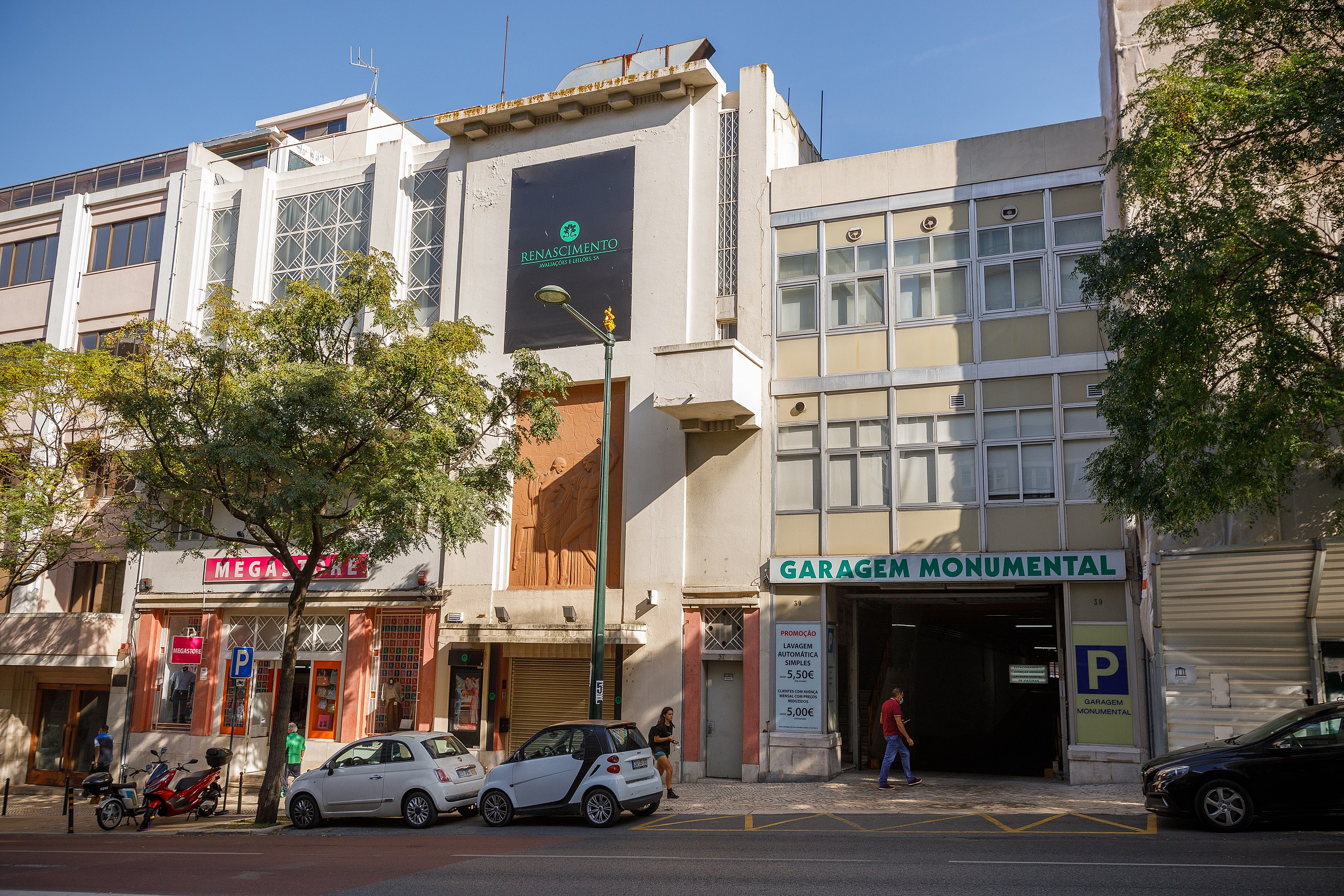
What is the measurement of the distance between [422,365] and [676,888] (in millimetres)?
10301

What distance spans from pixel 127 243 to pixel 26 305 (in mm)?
4186

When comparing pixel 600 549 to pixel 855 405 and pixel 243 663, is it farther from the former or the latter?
pixel 243 663

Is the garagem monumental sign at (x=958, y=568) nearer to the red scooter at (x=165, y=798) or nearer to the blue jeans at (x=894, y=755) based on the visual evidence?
the blue jeans at (x=894, y=755)

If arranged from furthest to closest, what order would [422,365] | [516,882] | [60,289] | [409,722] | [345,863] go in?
[60,289], [409,722], [422,365], [345,863], [516,882]

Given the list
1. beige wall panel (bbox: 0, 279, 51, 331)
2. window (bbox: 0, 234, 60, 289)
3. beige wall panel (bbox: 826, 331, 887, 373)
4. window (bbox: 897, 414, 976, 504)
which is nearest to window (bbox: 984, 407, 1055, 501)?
window (bbox: 897, 414, 976, 504)

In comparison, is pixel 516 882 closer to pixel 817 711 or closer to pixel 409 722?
pixel 817 711

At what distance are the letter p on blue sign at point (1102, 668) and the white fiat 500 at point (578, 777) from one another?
812 cm

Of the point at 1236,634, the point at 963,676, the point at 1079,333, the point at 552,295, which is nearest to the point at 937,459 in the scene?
the point at 1079,333

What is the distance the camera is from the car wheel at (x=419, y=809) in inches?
596

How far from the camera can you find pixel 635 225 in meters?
22.9

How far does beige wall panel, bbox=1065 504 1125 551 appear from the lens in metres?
18.1

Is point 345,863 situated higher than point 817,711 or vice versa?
point 817,711

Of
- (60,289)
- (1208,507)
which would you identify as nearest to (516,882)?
(1208,507)

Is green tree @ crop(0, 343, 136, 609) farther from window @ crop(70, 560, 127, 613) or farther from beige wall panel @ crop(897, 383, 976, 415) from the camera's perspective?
beige wall panel @ crop(897, 383, 976, 415)
